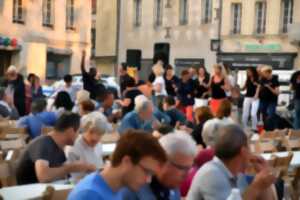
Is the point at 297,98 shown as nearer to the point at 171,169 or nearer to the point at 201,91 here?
the point at 201,91

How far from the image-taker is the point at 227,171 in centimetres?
495

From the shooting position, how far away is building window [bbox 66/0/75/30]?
36250mm

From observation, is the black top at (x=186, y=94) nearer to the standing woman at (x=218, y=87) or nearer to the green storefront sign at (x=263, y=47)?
the standing woman at (x=218, y=87)

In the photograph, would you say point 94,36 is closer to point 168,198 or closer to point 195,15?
point 195,15

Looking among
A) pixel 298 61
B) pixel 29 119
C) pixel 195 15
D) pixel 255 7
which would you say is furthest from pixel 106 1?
pixel 29 119

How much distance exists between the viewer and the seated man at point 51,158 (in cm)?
671

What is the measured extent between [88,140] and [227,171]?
8.38 feet

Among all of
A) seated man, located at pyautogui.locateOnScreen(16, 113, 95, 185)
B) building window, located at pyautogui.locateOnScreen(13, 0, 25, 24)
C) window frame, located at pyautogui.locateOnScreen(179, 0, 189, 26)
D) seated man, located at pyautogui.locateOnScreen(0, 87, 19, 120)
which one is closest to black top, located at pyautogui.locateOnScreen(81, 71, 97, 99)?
seated man, located at pyautogui.locateOnScreen(0, 87, 19, 120)

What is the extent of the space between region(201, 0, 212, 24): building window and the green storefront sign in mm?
3418

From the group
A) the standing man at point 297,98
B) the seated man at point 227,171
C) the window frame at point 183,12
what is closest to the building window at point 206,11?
the window frame at point 183,12

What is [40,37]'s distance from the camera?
3312cm

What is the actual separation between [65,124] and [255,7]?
3331 cm

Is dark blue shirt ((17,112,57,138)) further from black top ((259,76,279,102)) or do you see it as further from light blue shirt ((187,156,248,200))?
black top ((259,76,279,102))

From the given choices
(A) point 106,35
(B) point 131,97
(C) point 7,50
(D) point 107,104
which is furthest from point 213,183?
(A) point 106,35
